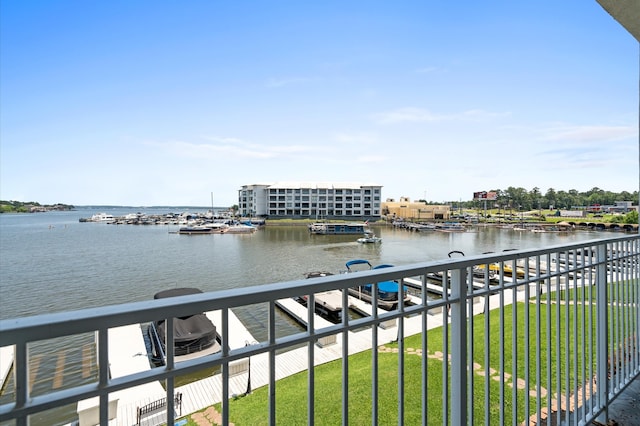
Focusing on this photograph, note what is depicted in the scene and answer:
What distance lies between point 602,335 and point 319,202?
192 feet

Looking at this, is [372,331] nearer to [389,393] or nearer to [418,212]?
[389,393]

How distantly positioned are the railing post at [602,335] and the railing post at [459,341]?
4.96 ft

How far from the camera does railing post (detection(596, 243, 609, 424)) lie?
7.13 ft

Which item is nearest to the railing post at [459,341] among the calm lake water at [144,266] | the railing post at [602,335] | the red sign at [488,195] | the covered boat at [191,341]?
the railing post at [602,335]

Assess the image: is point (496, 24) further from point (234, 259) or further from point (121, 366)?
point (234, 259)

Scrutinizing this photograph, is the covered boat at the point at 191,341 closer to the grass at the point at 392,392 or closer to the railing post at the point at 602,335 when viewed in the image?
the grass at the point at 392,392

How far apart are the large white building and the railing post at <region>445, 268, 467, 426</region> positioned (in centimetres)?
5874

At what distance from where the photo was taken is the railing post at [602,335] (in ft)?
7.13

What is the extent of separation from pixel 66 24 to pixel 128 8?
3.17 m

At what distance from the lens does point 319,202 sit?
6072cm

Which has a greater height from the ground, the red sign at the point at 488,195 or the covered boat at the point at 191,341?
the red sign at the point at 488,195

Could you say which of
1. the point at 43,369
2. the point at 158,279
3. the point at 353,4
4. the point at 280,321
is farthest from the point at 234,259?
the point at 353,4

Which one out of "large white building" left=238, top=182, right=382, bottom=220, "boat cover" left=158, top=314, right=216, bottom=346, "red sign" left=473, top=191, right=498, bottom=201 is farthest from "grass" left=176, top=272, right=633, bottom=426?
"red sign" left=473, top=191, right=498, bottom=201

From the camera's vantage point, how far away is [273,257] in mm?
24359
